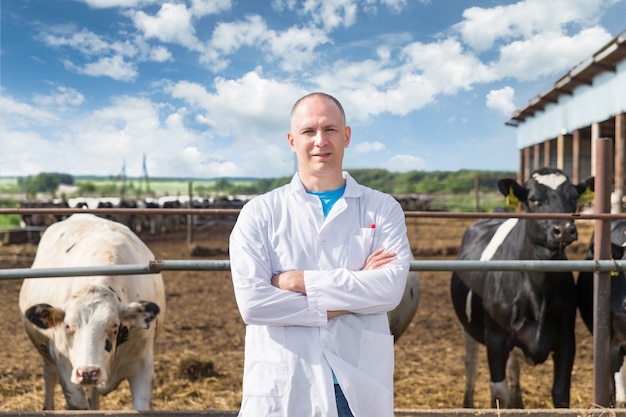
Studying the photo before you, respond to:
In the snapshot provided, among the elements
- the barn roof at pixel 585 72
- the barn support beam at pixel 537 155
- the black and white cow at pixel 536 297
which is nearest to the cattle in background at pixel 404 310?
the black and white cow at pixel 536 297

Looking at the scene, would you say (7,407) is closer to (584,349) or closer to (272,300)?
(272,300)

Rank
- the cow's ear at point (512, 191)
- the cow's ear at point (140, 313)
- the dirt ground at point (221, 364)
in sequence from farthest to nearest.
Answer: the dirt ground at point (221, 364), the cow's ear at point (512, 191), the cow's ear at point (140, 313)

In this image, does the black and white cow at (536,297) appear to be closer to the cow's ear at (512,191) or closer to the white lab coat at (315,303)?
the cow's ear at (512,191)

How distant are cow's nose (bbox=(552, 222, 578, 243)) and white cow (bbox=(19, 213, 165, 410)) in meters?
2.48

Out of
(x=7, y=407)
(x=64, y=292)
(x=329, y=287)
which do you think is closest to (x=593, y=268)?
(x=329, y=287)

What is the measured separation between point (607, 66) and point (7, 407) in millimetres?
20658

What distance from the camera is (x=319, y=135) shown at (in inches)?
80.1

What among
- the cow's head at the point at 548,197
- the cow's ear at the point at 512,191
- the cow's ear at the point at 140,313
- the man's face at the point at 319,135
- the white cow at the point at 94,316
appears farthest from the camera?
the cow's ear at the point at 512,191

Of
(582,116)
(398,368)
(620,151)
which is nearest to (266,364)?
(398,368)

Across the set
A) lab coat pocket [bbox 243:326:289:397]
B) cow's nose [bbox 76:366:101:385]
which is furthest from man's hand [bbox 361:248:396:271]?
cow's nose [bbox 76:366:101:385]

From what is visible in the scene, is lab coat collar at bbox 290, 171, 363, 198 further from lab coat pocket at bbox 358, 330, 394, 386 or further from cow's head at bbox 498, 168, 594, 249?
cow's head at bbox 498, 168, 594, 249

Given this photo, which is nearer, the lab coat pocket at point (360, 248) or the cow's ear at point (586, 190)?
the lab coat pocket at point (360, 248)

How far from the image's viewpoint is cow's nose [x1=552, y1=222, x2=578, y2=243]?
379 centimetres

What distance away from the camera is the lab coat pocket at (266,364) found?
194 centimetres
